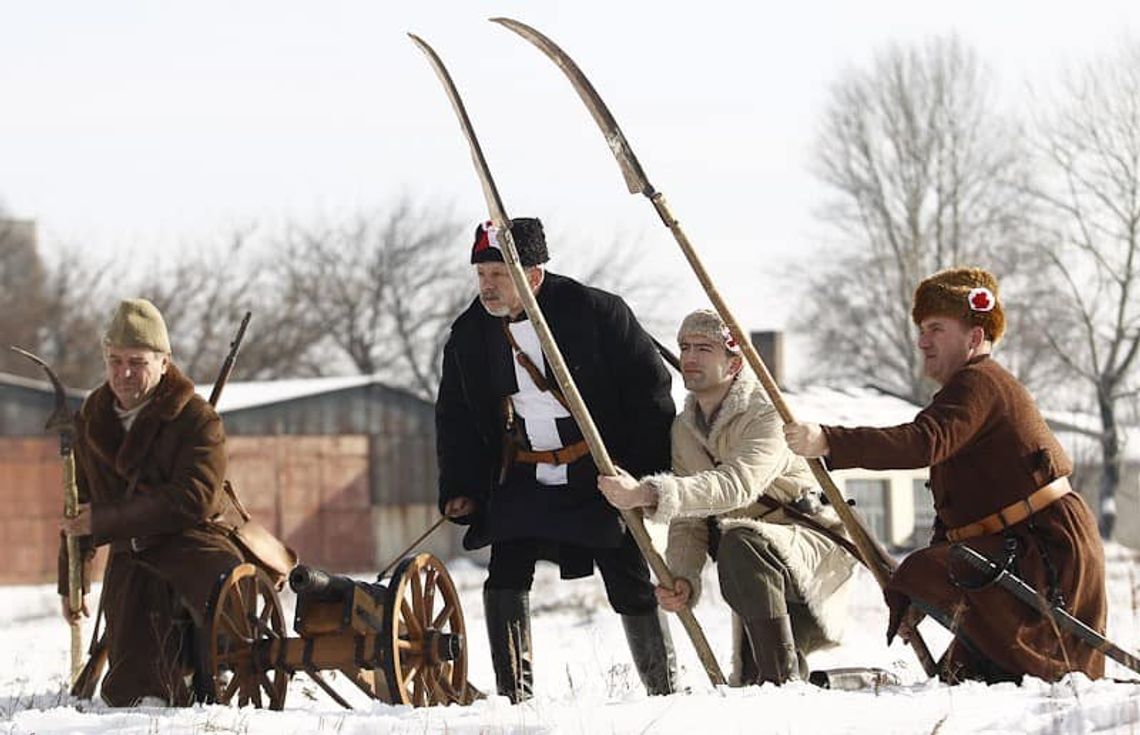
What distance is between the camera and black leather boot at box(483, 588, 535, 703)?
764 centimetres

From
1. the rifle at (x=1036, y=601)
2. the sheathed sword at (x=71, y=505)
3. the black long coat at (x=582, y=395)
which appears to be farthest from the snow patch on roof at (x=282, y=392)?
the rifle at (x=1036, y=601)

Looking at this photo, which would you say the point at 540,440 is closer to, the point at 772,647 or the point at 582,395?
the point at 582,395

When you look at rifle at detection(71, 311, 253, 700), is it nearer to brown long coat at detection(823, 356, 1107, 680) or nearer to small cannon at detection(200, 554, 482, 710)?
small cannon at detection(200, 554, 482, 710)

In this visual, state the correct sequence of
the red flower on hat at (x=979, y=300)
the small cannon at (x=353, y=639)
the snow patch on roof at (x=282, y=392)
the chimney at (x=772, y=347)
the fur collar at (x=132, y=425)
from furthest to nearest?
the chimney at (x=772, y=347) → the snow patch on roof at (x=282, y=392) → the fur collar at (x=132, y=425) → the small cannon at (x=353, y=639) → the red flower on hat at (x=979, y=300)

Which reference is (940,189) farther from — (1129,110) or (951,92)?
(1129,110)

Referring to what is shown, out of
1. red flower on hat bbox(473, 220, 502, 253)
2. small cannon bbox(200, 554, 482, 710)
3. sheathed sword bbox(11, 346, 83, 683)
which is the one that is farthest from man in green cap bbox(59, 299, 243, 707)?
red flower on hat bbox(473, 220, 502, 253)

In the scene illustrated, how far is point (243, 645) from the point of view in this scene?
305 inches

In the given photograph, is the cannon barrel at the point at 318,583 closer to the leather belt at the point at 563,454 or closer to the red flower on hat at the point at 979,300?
the leather belt at the point at 563,454

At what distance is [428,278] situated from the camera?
186 feet

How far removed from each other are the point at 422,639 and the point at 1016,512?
202cm

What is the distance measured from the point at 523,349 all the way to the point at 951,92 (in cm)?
4246

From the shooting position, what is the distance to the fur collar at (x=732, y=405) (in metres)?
7.54

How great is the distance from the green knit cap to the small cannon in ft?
3.26

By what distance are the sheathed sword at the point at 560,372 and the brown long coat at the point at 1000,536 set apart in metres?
0.68
